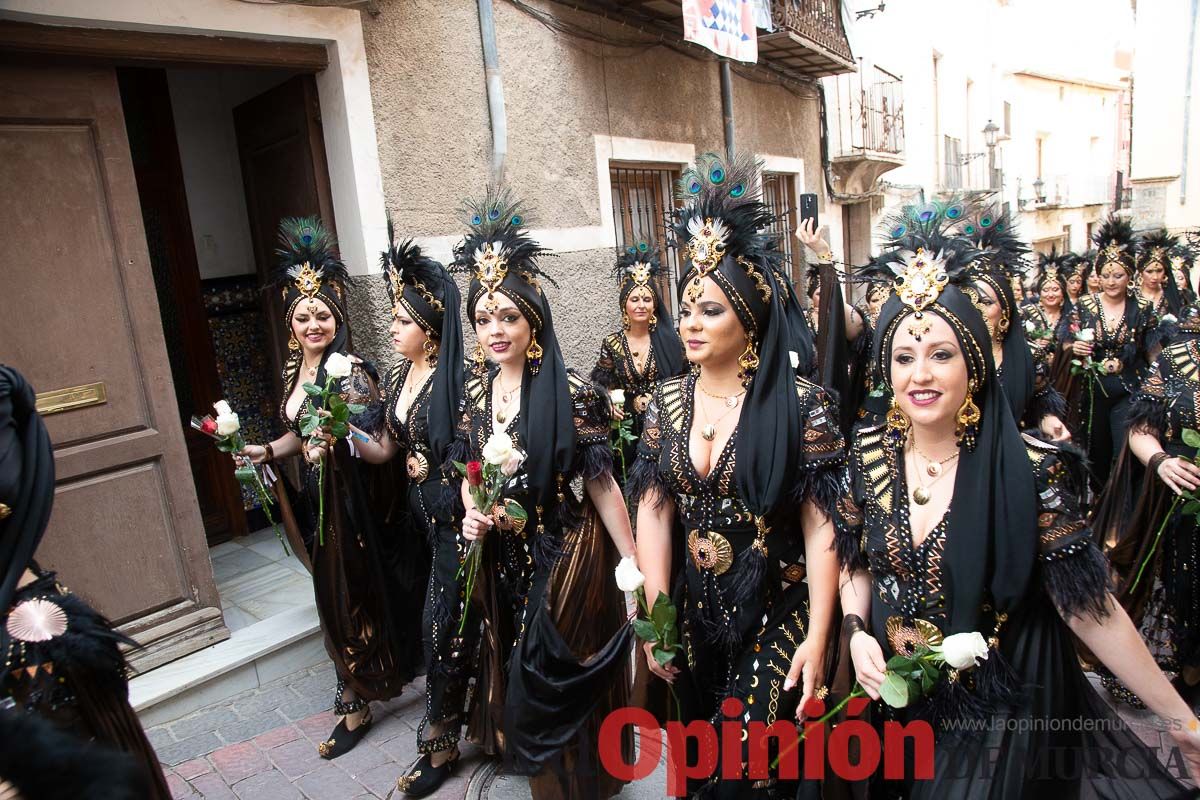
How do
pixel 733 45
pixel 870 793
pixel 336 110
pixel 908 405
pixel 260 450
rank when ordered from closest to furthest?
pixel 908 405 → pixel 870 793 → pixel 260 450 → pixel 336 110 → pixel 733 45

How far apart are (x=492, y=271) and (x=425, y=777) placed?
2.30 meters

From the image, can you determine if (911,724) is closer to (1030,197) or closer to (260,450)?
(260,450)

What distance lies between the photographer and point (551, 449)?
307 centimetres

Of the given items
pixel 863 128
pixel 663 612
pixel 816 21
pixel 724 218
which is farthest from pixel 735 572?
pixel 863 128

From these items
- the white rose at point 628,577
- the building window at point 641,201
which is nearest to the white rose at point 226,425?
the white rose at point 628,577

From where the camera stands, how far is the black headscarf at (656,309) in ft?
18.7

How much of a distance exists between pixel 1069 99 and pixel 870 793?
31.1 metres

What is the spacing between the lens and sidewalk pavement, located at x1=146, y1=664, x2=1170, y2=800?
3535 millimetres

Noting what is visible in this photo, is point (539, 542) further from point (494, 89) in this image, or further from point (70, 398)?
point (494, 89)

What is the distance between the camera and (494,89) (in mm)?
6035

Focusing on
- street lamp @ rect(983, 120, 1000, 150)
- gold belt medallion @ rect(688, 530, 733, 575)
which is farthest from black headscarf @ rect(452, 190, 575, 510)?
street lamp @ rect(983, 120, 1000, 150)

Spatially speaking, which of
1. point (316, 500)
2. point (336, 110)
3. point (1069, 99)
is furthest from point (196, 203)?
point (1069, 99)

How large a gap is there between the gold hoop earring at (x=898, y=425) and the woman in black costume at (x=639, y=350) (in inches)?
128

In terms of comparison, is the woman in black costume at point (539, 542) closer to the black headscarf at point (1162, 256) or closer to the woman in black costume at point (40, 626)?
the woman in black costume at point (40, 626)
